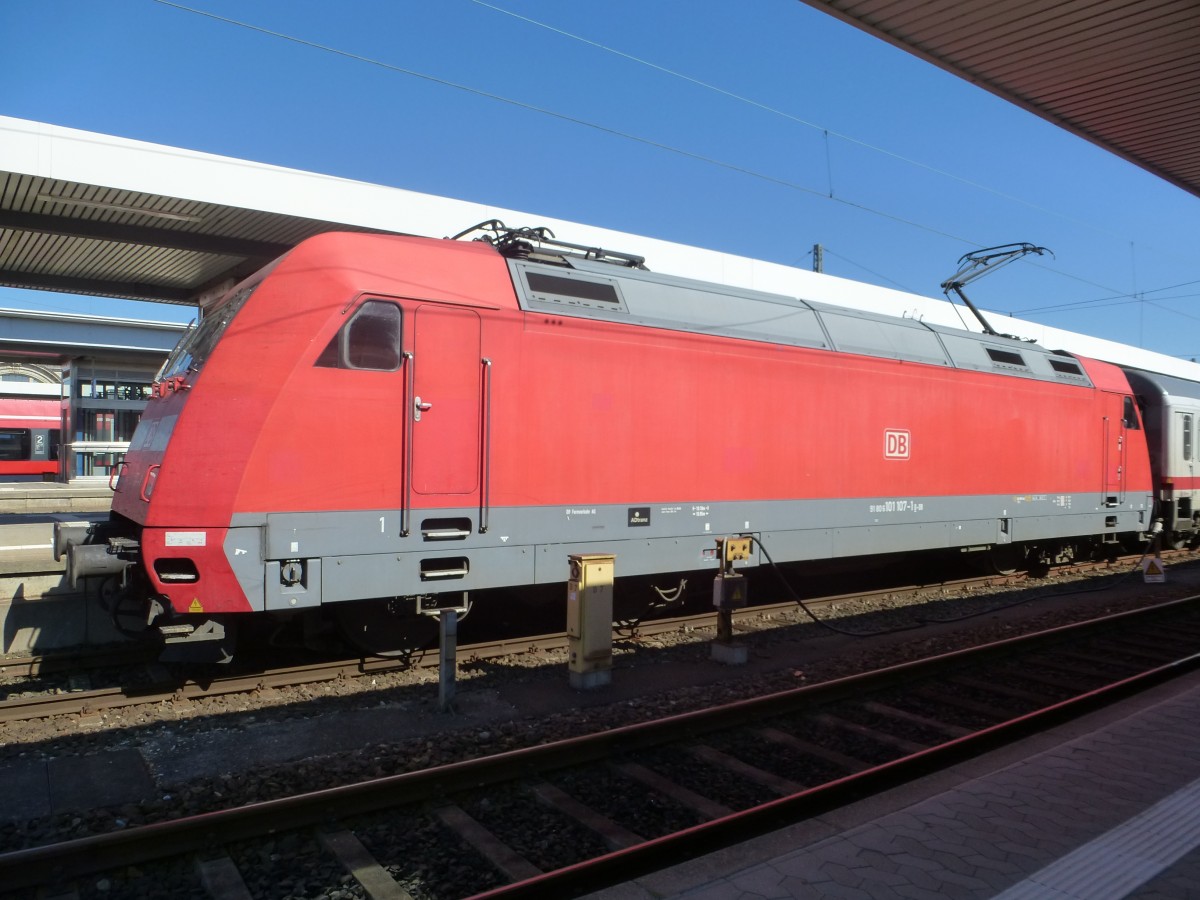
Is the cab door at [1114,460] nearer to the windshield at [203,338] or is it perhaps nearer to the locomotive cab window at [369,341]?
the locomotive cab window at [369,341]

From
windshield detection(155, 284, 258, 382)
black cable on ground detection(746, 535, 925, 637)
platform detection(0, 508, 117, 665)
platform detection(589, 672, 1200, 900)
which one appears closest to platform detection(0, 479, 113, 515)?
platform detection(0, 508, 117, 665)

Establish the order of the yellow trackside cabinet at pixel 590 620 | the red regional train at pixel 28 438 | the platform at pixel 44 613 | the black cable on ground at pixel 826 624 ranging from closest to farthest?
the yellow trackside cabinet at pixel 590 620 → the platform at pixel 44 613 → the black cable on ground at pixel 826 624 → the red regional train at pixel 28 438

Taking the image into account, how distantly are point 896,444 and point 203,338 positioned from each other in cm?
770

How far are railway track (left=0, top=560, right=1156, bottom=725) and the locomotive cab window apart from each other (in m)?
2.75

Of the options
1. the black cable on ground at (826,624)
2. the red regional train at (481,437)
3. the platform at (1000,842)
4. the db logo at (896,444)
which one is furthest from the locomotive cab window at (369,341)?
the db logo at (896,444)

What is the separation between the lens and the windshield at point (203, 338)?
267 inches

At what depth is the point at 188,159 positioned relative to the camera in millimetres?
12891

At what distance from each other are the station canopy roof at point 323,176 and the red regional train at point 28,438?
17.0 meters

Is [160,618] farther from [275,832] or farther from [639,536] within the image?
[639,536]

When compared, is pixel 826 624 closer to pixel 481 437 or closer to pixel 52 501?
pixel 481 437

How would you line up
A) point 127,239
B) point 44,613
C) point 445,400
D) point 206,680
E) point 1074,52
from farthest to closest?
point 127,239 → point 44,613 → point 1074,52 → point 206,680 → point 445,400

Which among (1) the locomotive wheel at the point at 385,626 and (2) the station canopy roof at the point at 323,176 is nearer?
(1) the locomotive wheel at the point at 385,626

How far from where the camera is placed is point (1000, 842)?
4.08 m

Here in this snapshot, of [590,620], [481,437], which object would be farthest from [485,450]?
[590,620]
